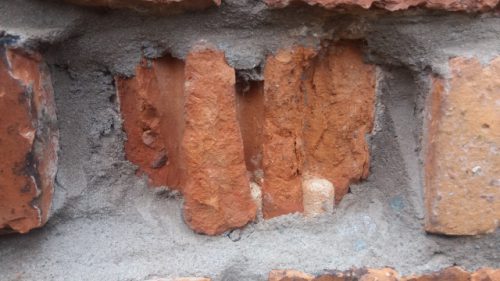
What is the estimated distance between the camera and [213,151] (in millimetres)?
632

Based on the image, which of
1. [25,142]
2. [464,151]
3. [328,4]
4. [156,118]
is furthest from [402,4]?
[25,142]

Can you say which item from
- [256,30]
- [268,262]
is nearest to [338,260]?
[268,262]

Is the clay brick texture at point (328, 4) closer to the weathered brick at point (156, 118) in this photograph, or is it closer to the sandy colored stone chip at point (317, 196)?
the weathered brick at point (156, 118)

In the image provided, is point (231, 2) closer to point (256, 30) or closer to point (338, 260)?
point (256, 30)

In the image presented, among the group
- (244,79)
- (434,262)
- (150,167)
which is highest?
(244,79)

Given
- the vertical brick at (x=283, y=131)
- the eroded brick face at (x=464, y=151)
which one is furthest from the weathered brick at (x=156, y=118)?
the eroded brick face at (x=464, y=151)

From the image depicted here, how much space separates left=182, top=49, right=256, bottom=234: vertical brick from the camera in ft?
2.01

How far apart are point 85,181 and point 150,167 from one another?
0.08m

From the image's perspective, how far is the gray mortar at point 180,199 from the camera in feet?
2.00

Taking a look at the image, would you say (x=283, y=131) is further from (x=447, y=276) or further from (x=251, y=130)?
(x=447, y=276)

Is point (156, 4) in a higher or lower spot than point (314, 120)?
higher

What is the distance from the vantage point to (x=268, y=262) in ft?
2.17

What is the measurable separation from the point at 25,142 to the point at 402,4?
0.45 m

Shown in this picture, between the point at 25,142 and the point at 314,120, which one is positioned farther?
the point at 314,120
